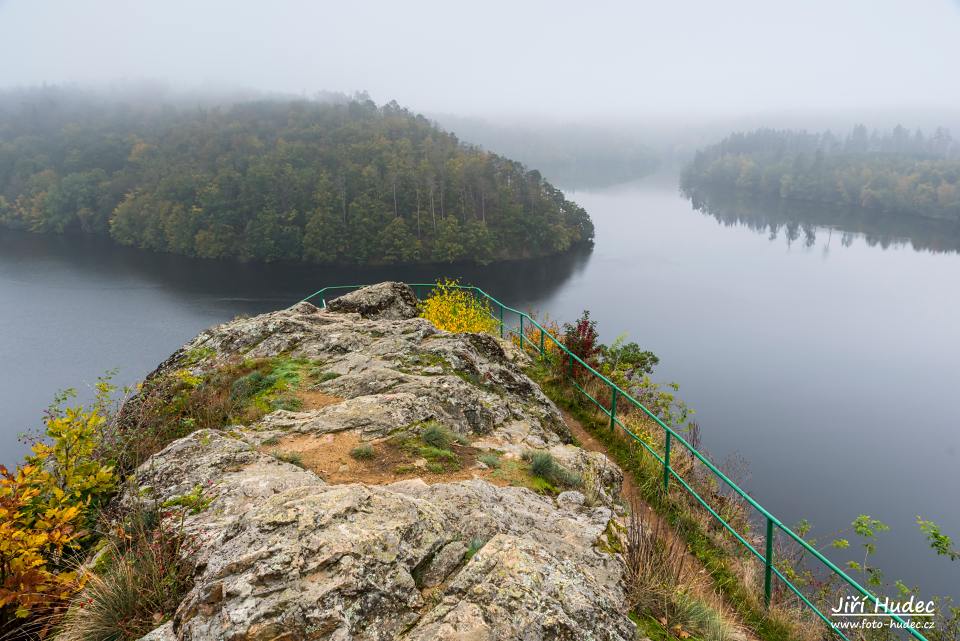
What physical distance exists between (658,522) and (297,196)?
3746 inches

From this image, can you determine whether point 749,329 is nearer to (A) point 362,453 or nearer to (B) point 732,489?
(B) point 732,489

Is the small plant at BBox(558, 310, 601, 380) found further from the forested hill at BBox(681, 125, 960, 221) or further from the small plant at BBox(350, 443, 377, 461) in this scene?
the forested hill at BBox(681, 125, 960, 221)

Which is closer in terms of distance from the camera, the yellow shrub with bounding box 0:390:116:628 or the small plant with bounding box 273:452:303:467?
the yellow shrub with bounding box 0:390:116:628

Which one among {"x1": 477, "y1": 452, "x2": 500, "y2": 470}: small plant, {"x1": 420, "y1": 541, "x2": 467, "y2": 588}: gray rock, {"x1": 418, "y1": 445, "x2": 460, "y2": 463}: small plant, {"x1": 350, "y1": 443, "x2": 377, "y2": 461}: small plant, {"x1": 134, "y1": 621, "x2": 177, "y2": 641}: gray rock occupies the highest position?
{"x1": 420, "y1": 541, "x2": 467, "y2": 588}: gray rock

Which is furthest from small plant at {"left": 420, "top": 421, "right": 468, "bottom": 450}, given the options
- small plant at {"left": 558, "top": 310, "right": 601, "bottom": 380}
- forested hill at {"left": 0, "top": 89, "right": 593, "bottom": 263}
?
forested hill at {"left": 0, "top": 89, "right": 593, "bottom": 263}

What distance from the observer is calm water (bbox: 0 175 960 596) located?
27.5 meters

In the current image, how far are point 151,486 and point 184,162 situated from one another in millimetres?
131567

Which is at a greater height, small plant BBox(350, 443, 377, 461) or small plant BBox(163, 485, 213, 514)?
small plant BBox(163, 485, 213, 514)

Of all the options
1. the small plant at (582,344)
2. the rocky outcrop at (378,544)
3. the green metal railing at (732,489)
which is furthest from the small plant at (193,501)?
the small plant at (582,344)

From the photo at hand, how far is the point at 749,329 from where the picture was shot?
4803cm

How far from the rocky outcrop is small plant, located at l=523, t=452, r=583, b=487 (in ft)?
1.14

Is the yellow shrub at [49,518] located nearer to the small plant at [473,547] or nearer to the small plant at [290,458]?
the small plant at [290,458]

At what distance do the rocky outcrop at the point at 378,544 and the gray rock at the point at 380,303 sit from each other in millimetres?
7009

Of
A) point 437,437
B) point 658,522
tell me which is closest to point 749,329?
point 658,522
